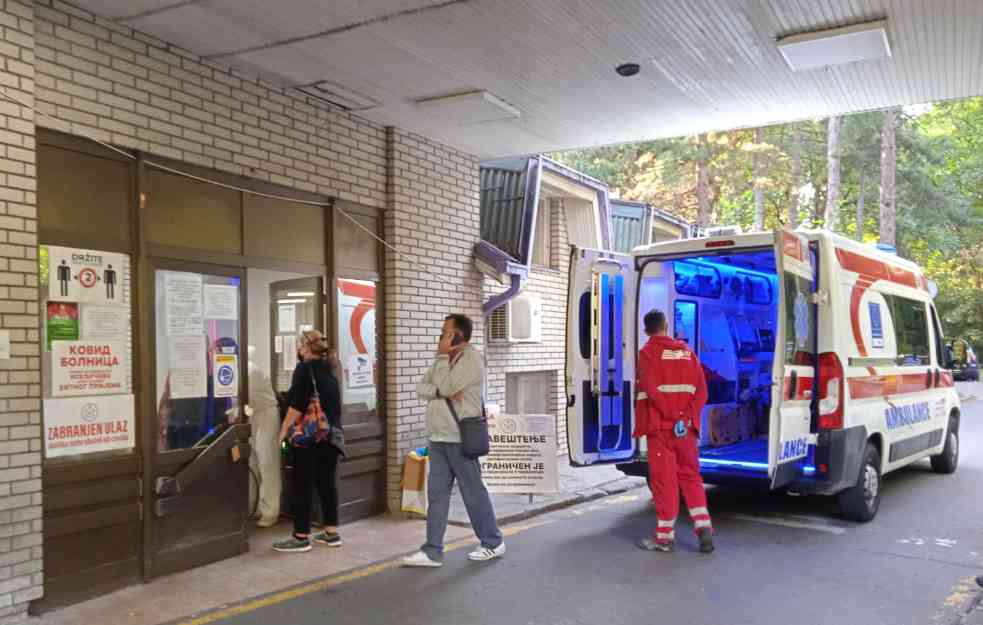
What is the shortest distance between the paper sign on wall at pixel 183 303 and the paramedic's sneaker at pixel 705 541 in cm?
413

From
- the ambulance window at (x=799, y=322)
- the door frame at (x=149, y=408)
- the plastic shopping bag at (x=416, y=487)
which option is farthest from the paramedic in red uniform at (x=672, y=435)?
the door frame at (x=149, y=408)

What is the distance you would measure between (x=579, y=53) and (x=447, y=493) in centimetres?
349

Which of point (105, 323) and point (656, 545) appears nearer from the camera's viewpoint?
point (105, 323)

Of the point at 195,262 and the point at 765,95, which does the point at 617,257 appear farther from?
the point at 195,262

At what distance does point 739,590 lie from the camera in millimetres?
5387

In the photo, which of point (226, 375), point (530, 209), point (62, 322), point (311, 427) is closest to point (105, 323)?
point (62, 322)

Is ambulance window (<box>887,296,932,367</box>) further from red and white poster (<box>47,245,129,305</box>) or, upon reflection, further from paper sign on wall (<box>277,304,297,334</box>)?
red and white poster (<box>47,245,129,305</box>)

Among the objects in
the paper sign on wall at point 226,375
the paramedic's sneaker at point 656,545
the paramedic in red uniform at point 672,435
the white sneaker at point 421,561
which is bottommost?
the paramedic's sneaker at point 656,545

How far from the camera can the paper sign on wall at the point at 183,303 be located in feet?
18.7

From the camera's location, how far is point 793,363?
260 inches

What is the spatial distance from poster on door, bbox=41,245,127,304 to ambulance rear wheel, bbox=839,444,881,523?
6.25 metres

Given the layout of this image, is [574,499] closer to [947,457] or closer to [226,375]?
[226,375]

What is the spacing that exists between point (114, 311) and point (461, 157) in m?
4.45

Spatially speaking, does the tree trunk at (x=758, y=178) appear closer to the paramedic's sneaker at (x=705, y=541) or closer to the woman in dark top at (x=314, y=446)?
the paramedic's sneaker at (x=705, y=541)
